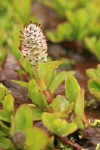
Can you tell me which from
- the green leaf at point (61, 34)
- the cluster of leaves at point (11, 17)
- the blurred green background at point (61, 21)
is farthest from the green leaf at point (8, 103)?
the green leaf at point (61, 34)

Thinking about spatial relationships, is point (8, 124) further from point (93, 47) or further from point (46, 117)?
point (93, 47)

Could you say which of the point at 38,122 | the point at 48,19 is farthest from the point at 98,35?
the point at 38,122

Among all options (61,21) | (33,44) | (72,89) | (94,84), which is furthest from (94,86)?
(61,21)

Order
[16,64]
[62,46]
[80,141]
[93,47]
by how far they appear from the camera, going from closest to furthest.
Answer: [80,141]
[16,64]
[93,47]
[62,46]

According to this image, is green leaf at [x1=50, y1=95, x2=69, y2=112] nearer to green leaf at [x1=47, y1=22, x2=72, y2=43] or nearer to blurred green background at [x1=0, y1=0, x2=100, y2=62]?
blurred green background at [x1=0, y1=0, x2=100, y2=62]

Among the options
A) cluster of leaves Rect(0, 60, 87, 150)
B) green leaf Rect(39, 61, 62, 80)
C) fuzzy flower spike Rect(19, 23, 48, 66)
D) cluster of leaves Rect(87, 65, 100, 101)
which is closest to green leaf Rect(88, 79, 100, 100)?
cluster of leaves Rect(87, 65, 100, 101)

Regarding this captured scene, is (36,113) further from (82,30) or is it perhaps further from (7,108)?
(82,30)
